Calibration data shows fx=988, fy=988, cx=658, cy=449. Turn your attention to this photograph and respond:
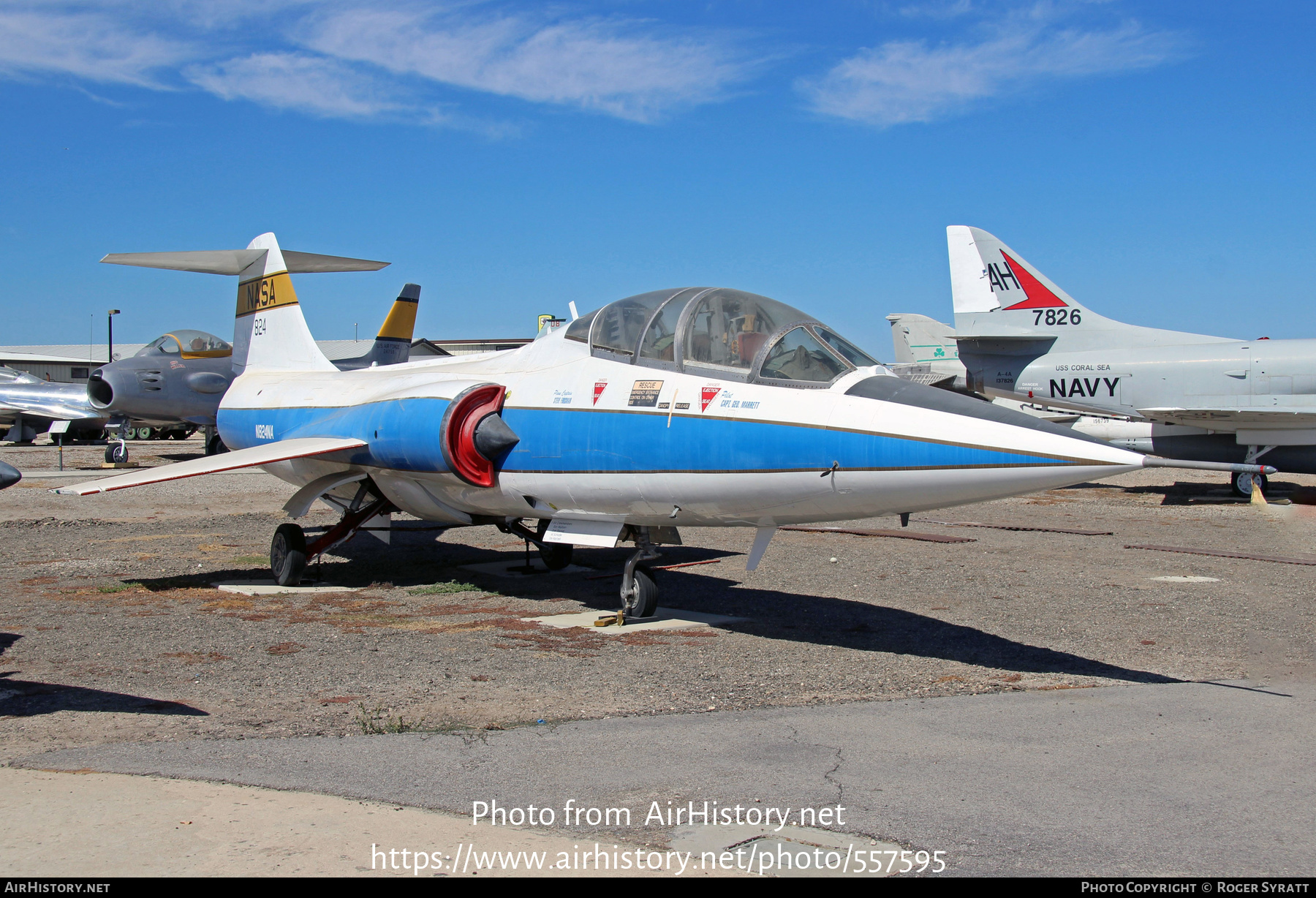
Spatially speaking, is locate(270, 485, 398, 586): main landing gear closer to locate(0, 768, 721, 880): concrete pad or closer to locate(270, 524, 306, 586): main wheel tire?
locate(270, 524, 306, 586): main wheel tire

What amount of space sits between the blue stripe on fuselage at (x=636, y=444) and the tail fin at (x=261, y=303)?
2776 millimetres

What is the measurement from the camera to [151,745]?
185 inches

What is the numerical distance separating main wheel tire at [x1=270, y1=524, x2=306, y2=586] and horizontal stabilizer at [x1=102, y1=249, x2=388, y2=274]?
4748mm

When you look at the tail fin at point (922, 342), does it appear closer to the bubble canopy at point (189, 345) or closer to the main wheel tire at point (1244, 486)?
the main wheel tire at point (1244, 486)

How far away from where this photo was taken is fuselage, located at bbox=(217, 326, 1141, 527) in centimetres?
590

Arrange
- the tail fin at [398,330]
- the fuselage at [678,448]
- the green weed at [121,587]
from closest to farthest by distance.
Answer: the fuselage at [678,448] → the green weed at [121,587] → the tail fin at [398,330]

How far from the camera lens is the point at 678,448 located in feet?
23.8

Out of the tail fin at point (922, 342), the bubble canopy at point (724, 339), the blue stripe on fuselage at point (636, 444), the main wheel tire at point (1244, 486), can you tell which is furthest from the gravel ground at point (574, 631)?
the tail fin at point (922, 342)

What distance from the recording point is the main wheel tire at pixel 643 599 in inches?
318

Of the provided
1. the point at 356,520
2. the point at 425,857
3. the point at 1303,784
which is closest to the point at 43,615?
the point at 356,520

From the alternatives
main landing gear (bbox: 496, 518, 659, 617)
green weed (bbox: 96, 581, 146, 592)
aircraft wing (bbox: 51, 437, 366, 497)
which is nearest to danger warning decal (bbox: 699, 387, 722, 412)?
main landing gear (bbox: 496, 518, 659, 617)

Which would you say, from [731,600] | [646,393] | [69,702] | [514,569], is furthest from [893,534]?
[69,702]

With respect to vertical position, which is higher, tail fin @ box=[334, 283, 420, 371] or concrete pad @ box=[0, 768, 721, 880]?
tail fin @ box=[334, 283, 420, 371]

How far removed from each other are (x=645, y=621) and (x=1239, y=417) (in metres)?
16.1
